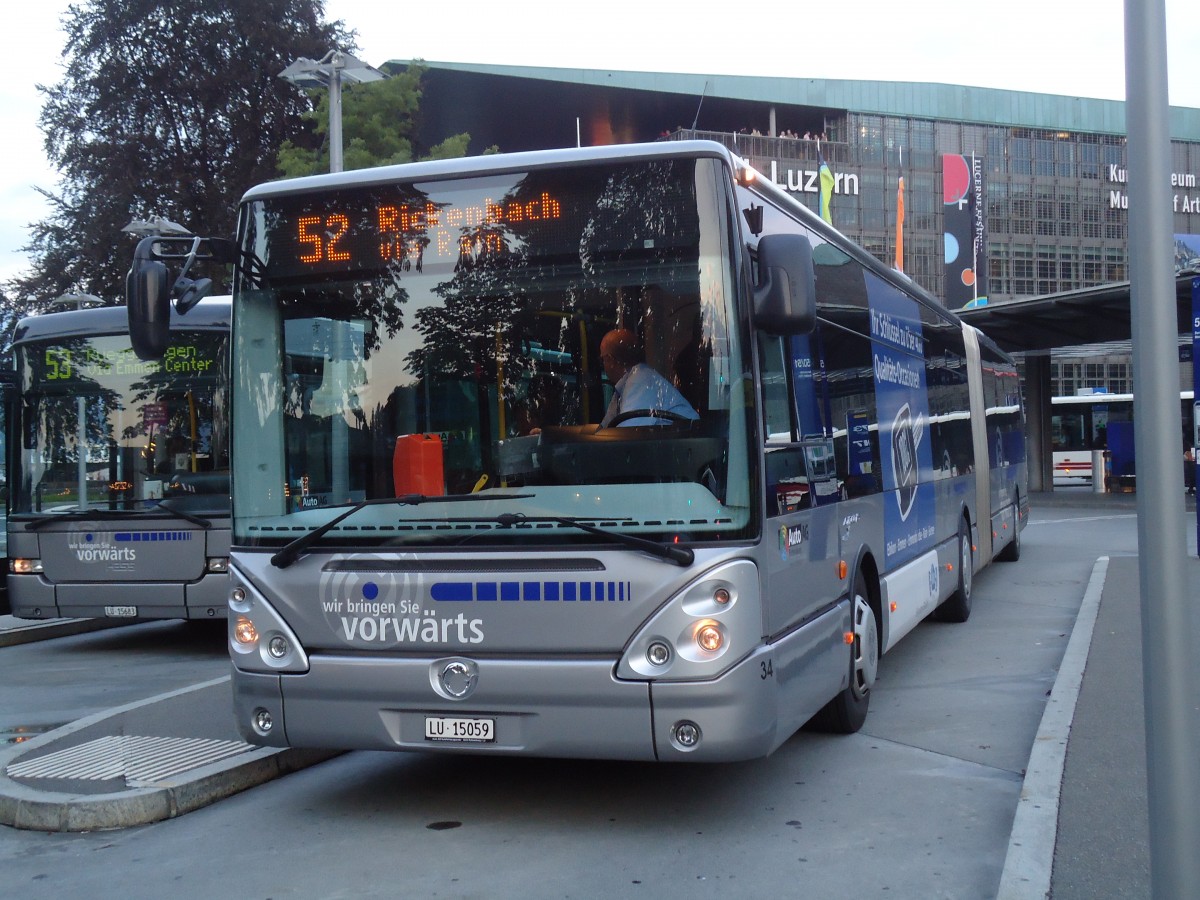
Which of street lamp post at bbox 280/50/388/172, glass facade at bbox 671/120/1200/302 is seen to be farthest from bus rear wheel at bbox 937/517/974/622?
glass facade at bbox 671/120/1200/302

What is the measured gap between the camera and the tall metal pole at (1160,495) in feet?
11.3

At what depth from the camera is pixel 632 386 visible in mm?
5641

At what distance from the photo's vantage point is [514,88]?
2397 inches

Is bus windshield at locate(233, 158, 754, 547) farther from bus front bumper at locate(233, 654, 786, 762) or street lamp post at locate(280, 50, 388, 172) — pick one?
street lamp post at locate(280, 50, 388, 172)

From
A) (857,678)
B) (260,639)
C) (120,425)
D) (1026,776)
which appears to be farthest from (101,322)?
(1026,776)

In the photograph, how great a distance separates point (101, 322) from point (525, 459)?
7320 mm

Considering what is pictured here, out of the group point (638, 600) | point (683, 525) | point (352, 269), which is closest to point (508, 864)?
point (638, 600)

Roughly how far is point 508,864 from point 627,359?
7.06 ft

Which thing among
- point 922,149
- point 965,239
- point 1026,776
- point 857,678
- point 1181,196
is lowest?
point 1026,776

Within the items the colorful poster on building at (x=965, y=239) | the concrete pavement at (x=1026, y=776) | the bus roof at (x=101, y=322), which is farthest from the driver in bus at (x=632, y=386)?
the colorful poster on building at (x=965, y=239)

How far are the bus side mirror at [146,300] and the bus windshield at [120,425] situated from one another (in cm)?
549

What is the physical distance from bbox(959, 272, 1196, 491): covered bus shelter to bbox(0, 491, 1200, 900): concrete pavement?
17805mm

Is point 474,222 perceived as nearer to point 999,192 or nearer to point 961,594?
point 961,594

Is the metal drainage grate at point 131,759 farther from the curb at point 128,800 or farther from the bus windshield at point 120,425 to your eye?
the bus windshield at point 120,425
